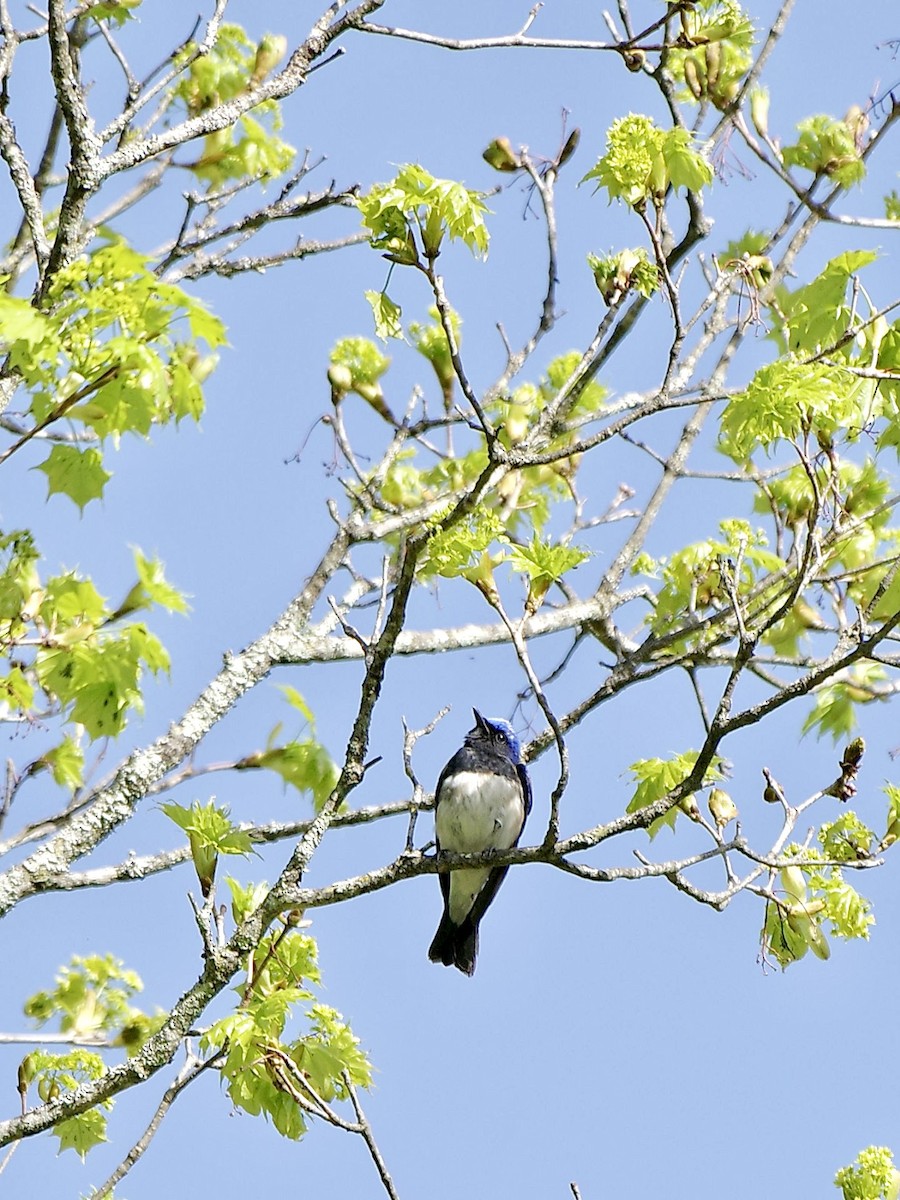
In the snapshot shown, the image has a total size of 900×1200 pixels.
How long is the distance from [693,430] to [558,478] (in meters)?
0.73

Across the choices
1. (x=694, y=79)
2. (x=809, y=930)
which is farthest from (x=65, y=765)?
(x=694, y=79)

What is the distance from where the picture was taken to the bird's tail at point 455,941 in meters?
6.90

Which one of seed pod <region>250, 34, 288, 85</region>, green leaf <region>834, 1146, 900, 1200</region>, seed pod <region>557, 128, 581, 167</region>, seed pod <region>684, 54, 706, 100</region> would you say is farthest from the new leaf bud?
green leaf <region>834, 1146, 900, 1200</region>

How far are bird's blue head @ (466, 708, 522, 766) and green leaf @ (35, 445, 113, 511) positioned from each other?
3.79m

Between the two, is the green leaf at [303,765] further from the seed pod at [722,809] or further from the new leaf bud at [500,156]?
the new leaf bud at [500,156]

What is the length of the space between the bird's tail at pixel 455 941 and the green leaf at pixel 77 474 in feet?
12.5

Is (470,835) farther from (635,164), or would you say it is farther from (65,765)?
(635,164)

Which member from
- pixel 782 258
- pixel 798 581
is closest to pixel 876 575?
pixel 782 258

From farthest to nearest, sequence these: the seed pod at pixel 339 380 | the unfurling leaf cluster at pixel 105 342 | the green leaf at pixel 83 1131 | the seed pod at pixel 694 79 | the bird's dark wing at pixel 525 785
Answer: the bird's dark wing at pixel 525 785
the seed pod at pixel 339 380
the seed pod at pixel 694 79
the green leaf at pixel 83 1131
the unfurling leaf cluster at pixel 105 342

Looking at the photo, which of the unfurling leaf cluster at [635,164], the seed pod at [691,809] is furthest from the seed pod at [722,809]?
the unfurling leaf cluster at [635,164]

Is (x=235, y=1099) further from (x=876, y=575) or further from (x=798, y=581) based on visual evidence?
(x=876, y=575)

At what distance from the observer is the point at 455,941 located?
273 inches

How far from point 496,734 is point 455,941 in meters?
1.20

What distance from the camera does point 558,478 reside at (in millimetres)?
6520
